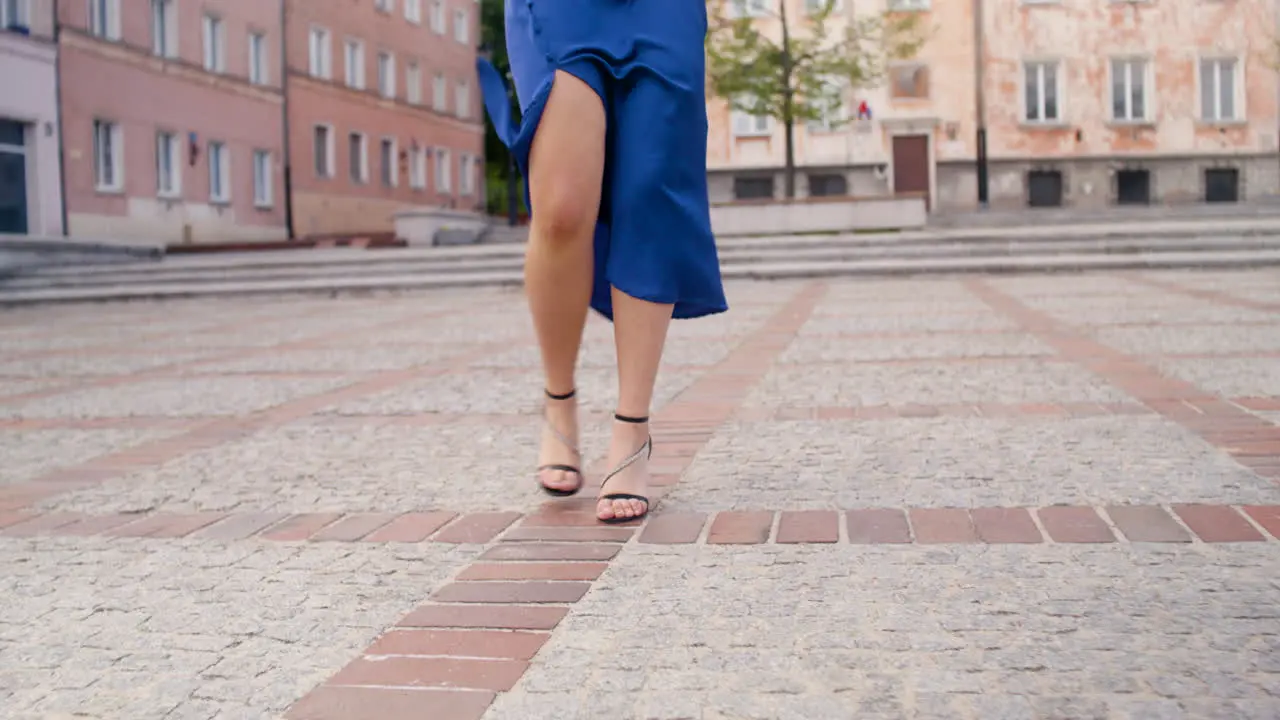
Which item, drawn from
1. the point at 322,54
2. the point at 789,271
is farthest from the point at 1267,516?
the point at 322,54

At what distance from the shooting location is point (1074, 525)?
111 inches

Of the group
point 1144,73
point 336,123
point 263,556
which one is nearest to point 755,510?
point 263,556

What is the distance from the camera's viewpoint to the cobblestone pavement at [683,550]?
76.3 inches

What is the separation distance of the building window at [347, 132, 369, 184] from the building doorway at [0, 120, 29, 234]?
13.9 meters

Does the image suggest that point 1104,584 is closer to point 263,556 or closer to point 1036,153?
point 263,556

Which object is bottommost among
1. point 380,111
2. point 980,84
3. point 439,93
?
point 380,111

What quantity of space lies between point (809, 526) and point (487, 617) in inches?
35.8

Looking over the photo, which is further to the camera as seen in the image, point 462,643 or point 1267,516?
point 1267,516

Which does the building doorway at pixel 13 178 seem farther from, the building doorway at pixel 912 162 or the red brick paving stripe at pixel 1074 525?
the red brick paving stripe at pixel 1074 525

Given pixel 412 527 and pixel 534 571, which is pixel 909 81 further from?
pixel 534 571

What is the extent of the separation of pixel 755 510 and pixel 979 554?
657 millimetres

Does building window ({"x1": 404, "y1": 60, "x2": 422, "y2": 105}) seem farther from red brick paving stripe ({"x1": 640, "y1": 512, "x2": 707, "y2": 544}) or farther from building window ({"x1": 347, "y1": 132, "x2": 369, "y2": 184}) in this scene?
red brick paving stripe ({"x1": 640, "y1": 512, "x2": 707, "y2": 544})

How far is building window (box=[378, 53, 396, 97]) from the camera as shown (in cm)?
4106

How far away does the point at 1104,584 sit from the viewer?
7.75 feet
